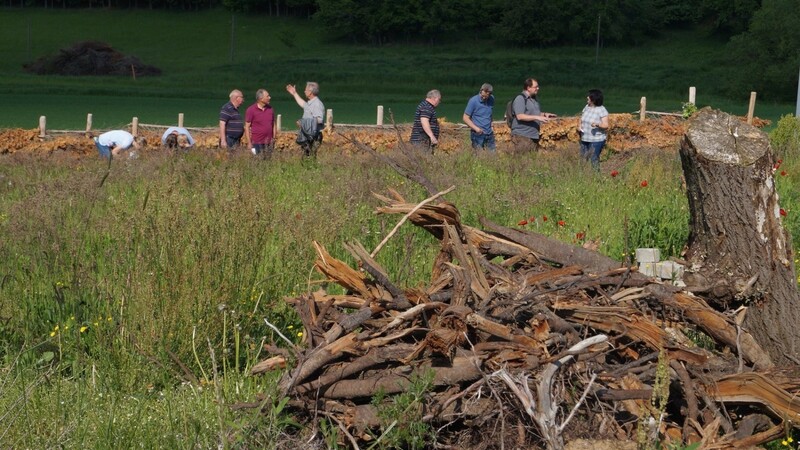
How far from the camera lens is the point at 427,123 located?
15.4 metres

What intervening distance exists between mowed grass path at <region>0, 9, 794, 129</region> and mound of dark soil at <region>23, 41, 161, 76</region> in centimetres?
230

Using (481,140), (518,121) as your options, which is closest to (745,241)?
(518,121)

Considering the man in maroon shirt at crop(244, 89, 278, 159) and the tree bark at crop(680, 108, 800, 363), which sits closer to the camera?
the tree bark at crop(680, 108, 800, 363)

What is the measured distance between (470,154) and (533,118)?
4.38 feet

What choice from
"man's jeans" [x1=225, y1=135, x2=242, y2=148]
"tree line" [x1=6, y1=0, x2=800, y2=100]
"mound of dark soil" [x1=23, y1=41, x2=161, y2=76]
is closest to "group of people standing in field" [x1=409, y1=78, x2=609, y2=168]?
"man's jeans" [x1=225, y1=135, x2=242, y2=148]

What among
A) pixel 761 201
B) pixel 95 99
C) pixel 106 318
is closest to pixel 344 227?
pixel 106 318

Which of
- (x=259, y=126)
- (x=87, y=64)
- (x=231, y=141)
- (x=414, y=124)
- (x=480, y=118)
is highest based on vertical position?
(x=480, y=118)

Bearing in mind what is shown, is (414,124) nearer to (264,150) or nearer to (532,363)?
(264,150)

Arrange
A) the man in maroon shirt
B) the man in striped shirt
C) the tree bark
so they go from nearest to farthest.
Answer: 1. the tree bark
2. the man in striped shirt
3. the man in maroon shirt

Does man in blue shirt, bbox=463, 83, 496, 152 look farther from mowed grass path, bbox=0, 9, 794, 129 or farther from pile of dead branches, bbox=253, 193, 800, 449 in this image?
mowed grass path, bbox=0, 9, 794, 129

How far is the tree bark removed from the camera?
524 cm

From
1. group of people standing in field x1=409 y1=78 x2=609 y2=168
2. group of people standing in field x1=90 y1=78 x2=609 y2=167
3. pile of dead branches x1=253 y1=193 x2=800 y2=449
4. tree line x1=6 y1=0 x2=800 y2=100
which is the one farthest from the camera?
tree line x1=6 y1=0 x2=800 y2=100

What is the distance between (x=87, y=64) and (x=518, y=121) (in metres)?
60.5

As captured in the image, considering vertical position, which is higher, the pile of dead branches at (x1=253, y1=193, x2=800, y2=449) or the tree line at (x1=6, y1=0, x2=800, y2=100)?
the tree line at (x1=6, y1=0, x2=800, y2=100)
